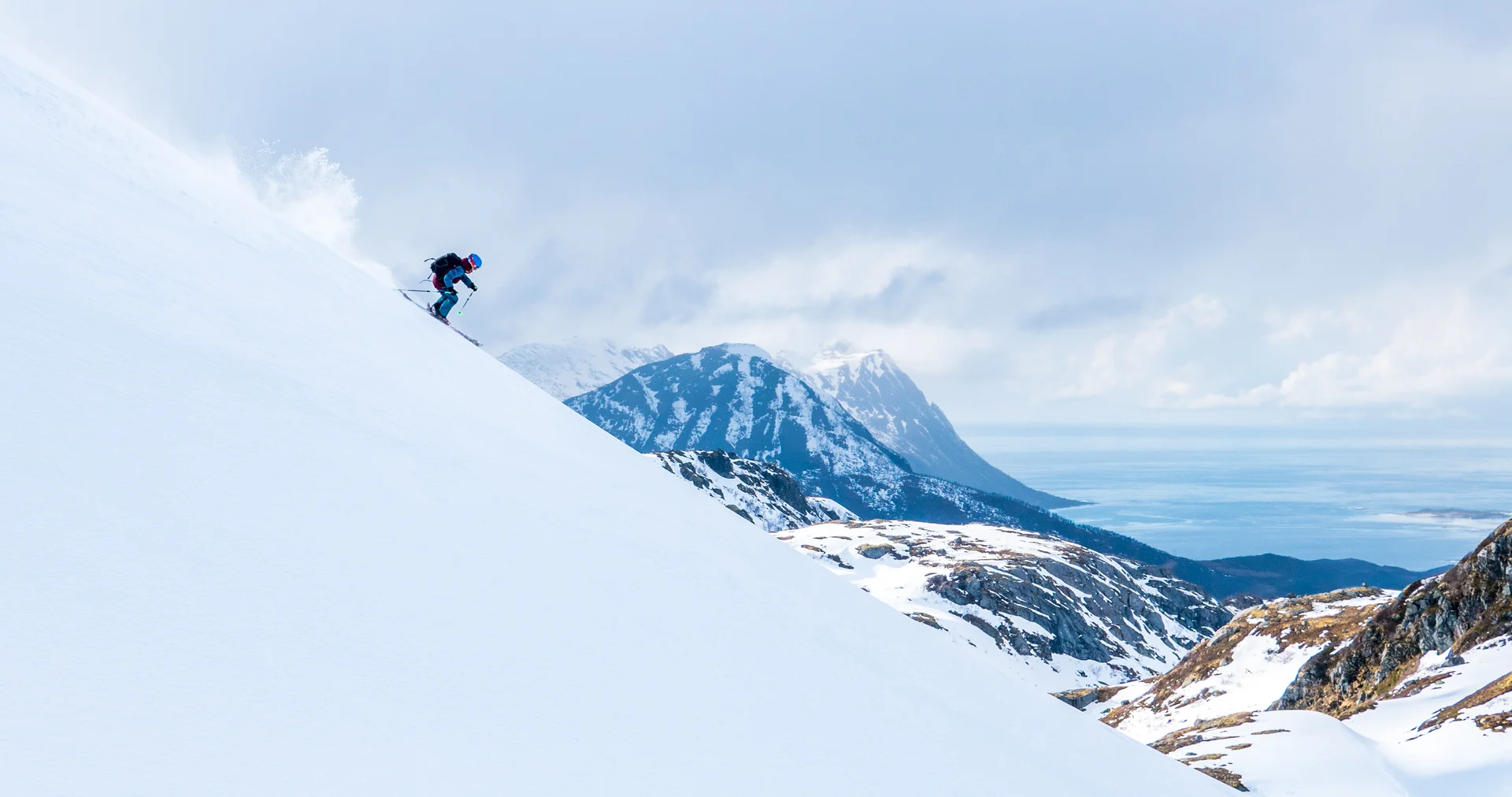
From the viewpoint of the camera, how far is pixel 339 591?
616cm

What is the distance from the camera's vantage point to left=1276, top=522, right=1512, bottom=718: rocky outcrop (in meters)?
39.0

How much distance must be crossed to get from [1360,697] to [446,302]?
53.9m

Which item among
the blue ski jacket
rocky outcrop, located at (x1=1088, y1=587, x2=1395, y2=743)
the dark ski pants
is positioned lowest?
rocky outcrop, located at (x1=1088, y1=587, x2=1395, y2=743)

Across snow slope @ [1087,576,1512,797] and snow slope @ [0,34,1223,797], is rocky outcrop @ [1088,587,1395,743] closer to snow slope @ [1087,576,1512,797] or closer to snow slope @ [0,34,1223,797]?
snow slope @ [1087,576,1512,797]

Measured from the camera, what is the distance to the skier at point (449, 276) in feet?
71.4

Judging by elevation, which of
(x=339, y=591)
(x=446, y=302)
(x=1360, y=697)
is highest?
(x=446, y=302)

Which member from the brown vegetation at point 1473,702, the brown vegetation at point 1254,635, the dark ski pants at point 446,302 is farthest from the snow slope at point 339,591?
the brown vegetation at point 1254,635

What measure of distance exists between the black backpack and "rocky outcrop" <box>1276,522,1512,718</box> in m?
43.7

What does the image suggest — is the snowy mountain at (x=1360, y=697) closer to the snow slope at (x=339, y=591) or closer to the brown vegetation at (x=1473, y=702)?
the brown vegetation at (x=1473, y=702)

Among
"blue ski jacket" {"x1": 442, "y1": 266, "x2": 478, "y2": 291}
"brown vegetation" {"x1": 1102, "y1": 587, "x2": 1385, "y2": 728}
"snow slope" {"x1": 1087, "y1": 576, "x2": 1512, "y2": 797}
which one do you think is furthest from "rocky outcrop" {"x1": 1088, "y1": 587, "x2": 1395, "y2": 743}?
"blue ski jacket" {"x1": 442, "y1": 266, "x2": 478, "y2": 291}

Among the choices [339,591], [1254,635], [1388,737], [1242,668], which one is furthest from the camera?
[1254,635]

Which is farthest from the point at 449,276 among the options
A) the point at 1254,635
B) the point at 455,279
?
the point at 1254,635

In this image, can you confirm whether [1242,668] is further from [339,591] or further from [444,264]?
[339,591]

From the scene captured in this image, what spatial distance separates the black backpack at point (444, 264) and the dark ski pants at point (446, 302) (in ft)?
2.32
